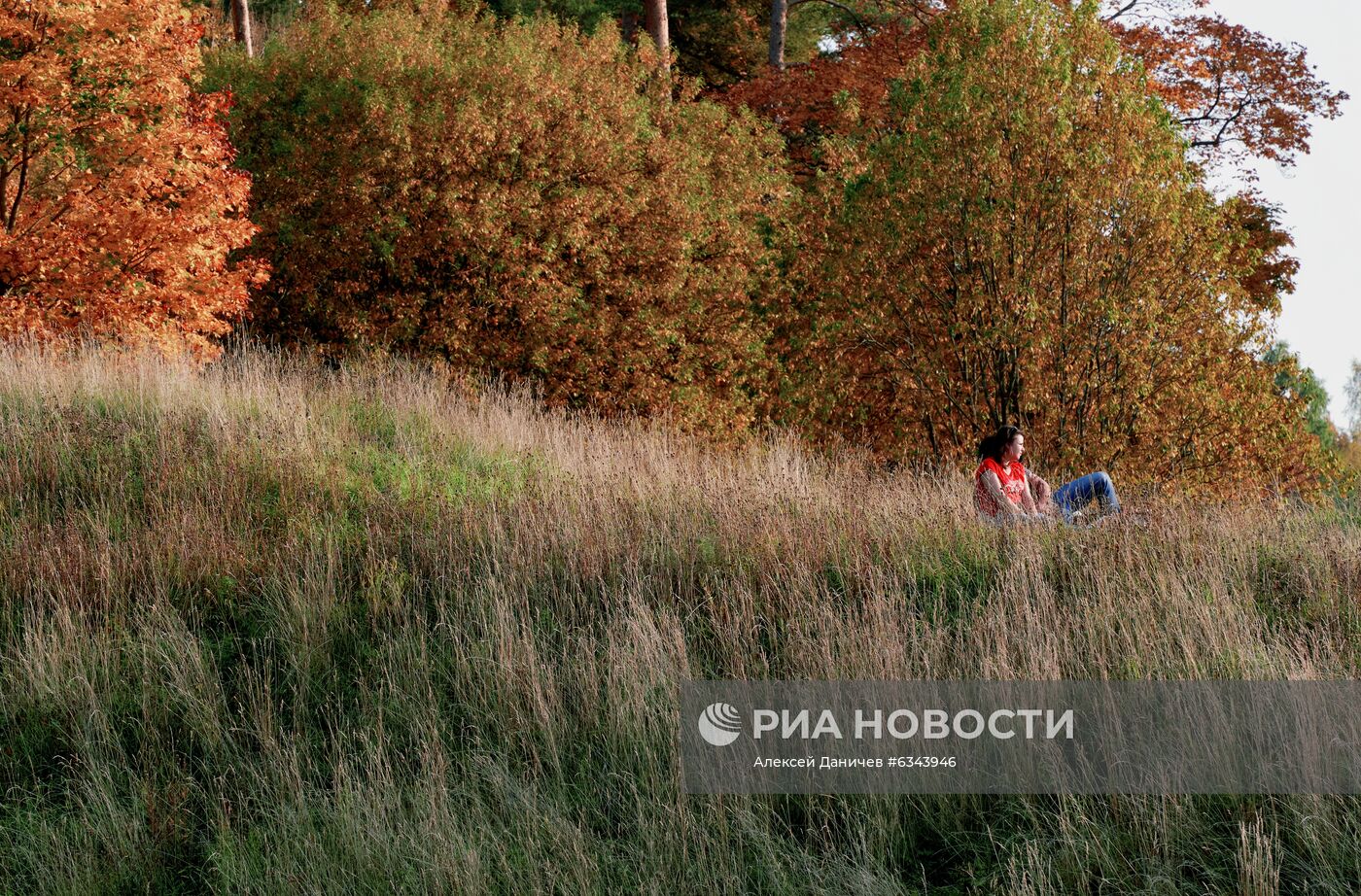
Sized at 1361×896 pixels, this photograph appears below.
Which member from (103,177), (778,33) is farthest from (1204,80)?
(103,177)

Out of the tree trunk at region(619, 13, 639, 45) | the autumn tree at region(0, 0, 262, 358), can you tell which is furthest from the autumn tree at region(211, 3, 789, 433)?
the tree trunk at region(619, 13, 639, 45)

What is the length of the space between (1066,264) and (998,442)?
271 cm

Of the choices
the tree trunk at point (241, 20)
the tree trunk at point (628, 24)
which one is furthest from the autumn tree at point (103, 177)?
the tree trunk at point (628, 24)

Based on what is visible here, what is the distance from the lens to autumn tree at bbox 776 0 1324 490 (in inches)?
439

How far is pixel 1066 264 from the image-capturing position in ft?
36.7

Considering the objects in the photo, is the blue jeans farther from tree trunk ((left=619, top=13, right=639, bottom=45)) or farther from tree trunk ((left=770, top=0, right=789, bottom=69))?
tree trunk ((left=619, top=13, right=639, bottom=45))

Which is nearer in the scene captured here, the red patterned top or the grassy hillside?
the grassy hillside

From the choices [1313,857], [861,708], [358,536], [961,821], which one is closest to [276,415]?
[358,536]

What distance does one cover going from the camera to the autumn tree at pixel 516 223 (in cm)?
1573

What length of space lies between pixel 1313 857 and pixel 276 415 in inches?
328

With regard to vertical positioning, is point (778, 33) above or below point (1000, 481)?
above

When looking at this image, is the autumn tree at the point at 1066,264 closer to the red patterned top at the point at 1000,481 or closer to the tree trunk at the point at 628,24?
the red patterned top at the point at 1000,481

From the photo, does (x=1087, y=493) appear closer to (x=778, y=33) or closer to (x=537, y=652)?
(x=537, y=652)

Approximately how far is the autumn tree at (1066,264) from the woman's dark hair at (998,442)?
6.34 feet
